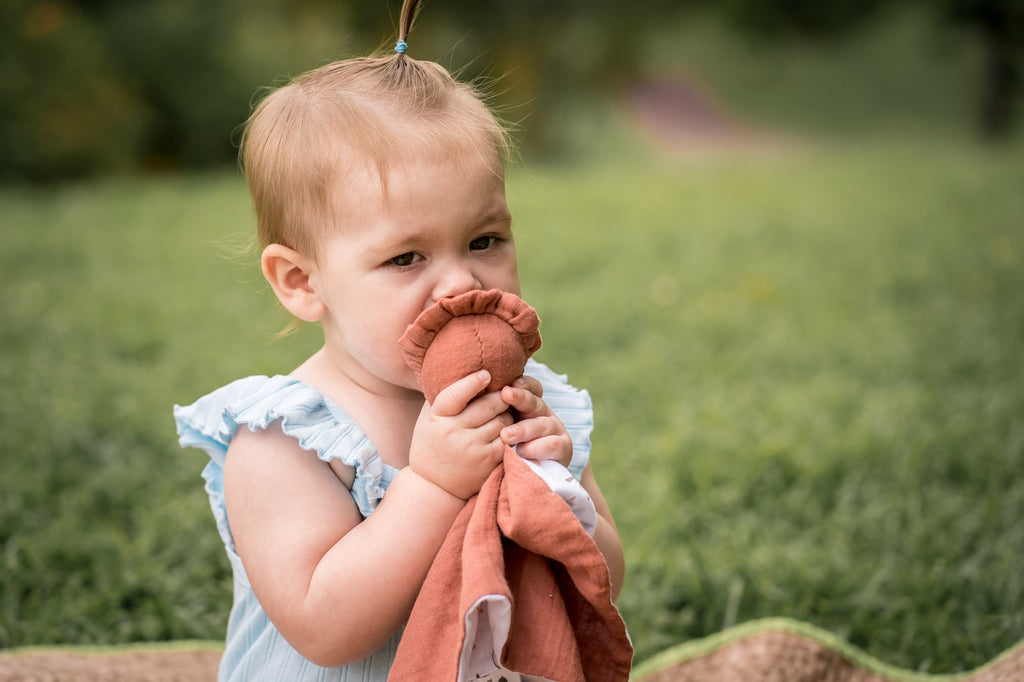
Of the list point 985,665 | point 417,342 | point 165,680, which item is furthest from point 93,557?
point 985,665

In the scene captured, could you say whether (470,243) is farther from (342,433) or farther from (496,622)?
(496,622)

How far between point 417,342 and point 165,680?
1.28 meters

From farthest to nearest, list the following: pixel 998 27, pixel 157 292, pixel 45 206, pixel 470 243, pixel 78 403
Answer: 1. pixel 998 27
2. pixel 45 206
3. pixel 157 292
4. pixel 78 403
5. pixel 470 243

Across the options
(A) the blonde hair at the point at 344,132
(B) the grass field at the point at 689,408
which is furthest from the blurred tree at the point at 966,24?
(A) the blonde hair at the point at 344,132

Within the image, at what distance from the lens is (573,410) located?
73.1 inches

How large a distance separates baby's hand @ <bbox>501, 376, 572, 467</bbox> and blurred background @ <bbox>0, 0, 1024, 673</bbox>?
0.73 m

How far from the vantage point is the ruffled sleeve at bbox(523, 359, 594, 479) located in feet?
5.83

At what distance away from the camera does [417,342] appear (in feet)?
4.78

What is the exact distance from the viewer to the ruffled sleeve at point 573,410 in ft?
5.83

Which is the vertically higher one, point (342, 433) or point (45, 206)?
point (342, 433)

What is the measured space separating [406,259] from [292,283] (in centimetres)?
26

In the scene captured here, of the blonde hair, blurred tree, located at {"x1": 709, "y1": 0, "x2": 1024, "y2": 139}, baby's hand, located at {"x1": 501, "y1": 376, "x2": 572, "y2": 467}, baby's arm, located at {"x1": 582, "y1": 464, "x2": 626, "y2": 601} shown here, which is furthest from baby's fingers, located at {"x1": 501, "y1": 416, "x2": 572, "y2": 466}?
blurred tree, located at {"x1": 709, "y1": 0, "x2": 1024, "y2": 139}

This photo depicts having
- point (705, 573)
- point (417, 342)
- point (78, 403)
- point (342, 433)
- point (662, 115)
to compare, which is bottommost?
point (662, 115)

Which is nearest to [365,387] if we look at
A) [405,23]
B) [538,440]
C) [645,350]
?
[538,440]
